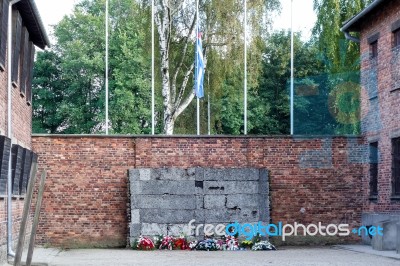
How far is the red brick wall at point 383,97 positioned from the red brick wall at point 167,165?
944mm

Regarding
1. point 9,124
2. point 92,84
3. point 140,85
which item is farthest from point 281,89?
point 9,124

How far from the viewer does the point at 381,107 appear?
26281 millimetres

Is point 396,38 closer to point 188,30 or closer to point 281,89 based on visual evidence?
point 188,30

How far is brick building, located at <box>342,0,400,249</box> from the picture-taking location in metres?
25.1

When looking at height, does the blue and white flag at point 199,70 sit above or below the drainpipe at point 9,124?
above

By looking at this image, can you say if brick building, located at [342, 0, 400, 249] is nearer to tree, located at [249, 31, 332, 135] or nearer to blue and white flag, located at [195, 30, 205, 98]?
blue and white flag, located at [195, 30, 205, 98]

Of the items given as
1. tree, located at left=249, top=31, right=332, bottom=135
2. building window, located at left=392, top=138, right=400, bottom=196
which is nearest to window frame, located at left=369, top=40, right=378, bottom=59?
building window, located at left=392, top=138, right=400, bottom=196

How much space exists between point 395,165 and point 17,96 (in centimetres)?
994

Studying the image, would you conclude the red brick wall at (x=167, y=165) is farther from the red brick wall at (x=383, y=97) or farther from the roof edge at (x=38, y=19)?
the roof edge at (x=38, y=19)

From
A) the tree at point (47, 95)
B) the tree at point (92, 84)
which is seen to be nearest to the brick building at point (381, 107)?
the tree at point (92, 84)

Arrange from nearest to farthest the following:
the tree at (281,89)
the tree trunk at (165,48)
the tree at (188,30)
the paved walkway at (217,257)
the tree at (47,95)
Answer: the paved walkway at (217,257), the tree trunk at (165,48), the tree at (188,30), the tree at (47,95), the tree at (281,89)

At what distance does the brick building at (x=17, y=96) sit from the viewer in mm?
19828

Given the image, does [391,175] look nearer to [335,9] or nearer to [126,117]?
[335,9]

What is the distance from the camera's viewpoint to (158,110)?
159ft
